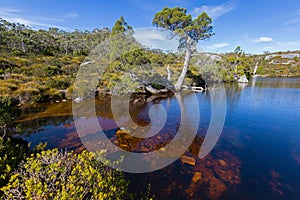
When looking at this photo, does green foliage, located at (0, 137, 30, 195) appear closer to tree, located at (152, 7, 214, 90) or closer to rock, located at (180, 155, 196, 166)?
rock, located at (180, 155, 196, 166)

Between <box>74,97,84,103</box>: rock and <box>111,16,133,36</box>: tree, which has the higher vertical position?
<box>111,16,133,36</box>: tree

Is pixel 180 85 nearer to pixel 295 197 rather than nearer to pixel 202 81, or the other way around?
pixel 202 81

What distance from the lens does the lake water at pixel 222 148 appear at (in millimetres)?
5105

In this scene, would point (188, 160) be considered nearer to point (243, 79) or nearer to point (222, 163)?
point (222, 163)

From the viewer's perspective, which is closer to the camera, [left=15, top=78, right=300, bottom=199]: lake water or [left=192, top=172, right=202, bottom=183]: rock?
[left=15, top=78, right=300, bottom=199]: lake water

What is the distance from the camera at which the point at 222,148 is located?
7.63 m

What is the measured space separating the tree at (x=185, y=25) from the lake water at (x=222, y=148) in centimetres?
928

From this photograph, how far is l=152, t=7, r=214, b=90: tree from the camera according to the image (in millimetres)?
17750

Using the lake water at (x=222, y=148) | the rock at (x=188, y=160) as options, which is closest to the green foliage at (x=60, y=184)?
the lake water at (x=222, y=148)

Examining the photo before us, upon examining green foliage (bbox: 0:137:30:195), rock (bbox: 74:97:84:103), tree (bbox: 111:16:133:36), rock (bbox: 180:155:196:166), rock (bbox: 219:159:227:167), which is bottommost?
rock (bbox: 219:159:227:167)

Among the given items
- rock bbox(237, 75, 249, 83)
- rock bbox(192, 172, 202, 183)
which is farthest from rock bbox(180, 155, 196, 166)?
rock bbox(237, 75, 249, 83)

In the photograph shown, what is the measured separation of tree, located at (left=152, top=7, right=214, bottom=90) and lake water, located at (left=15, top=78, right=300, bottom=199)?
928cm

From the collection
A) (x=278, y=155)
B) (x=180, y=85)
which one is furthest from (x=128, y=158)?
(x=180, y=85)

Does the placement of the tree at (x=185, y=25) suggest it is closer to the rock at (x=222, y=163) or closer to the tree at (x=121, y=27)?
the tree at (x=121, y=27)
